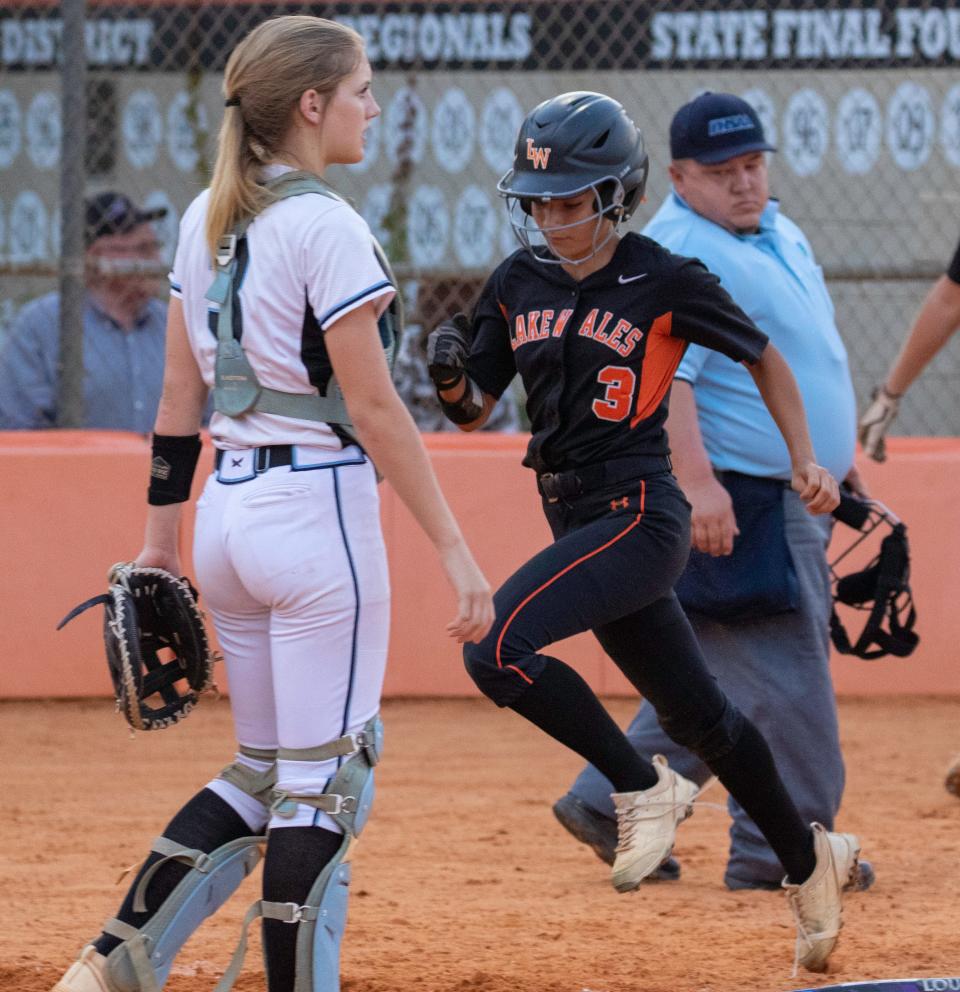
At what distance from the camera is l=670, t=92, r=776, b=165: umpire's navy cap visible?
4.57 meters

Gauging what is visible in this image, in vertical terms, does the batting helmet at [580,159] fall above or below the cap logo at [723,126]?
above

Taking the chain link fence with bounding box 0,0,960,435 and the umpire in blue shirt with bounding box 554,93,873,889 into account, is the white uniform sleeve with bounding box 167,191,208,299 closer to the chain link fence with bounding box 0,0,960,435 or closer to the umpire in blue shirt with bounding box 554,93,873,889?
the umpire in blue shirt with bounding box 554,93,873,889

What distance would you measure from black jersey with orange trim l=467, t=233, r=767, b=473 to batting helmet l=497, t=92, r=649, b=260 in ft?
0.49

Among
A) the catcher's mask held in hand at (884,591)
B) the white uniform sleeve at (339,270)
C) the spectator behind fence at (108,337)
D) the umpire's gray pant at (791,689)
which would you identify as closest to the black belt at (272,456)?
the white uniform sleeve at (339,270)

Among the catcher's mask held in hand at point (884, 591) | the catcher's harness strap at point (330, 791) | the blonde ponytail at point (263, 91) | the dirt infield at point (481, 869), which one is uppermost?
the blonde ponytail at point (263, 91)

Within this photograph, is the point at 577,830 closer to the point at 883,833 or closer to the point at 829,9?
the point at 883,833

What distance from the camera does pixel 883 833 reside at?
5.39 meters

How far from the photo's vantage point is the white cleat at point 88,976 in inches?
122

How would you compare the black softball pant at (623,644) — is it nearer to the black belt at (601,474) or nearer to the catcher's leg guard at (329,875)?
the black belt at (601,474)

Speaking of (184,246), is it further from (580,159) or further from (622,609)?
(622,609)

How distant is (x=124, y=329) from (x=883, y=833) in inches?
149

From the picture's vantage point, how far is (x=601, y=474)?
144 inches

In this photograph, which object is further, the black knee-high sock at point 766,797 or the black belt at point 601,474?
the black knee-high sock at point 766,797

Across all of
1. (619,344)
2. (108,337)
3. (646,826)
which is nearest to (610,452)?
(619,344)
